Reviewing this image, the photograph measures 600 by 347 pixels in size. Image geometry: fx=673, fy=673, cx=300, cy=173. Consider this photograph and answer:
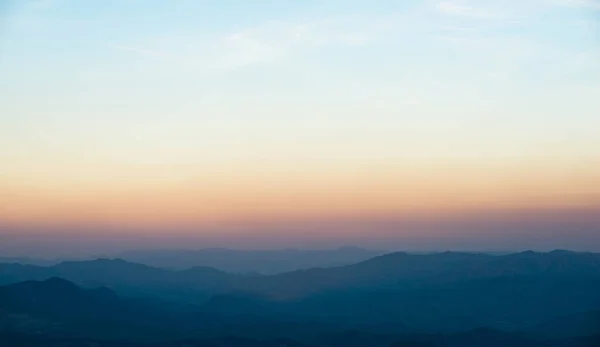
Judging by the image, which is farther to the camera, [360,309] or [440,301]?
[440,301]

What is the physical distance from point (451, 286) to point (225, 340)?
100509 millimetres

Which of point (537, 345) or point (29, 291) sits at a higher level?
point (29, 291)

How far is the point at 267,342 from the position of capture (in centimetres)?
9506

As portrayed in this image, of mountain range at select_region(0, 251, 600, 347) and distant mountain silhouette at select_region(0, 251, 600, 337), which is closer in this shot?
mountain range at select_region(0, 251, 600, 347)

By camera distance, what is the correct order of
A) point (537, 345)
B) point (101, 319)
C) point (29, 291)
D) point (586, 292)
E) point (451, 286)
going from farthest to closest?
point (451, 286)
point (586, 292)
point (29, 291)
point (101, 319)
point (537, 345)

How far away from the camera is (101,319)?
4823 inches

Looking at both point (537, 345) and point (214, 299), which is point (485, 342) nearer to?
point (537, 345)

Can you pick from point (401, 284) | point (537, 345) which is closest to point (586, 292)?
point (401, 284)

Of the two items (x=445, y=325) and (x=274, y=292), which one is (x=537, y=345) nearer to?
(x=445, y=325)

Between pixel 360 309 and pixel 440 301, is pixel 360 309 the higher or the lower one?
the lower one

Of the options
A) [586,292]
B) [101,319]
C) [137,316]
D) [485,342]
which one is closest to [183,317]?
[137,316]

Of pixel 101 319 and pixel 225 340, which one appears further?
pixel 101 319

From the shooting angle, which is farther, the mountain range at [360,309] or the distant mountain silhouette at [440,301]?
the distant mountain silhouette at [440,301]

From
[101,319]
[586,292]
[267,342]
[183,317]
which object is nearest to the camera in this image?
[267,342]
